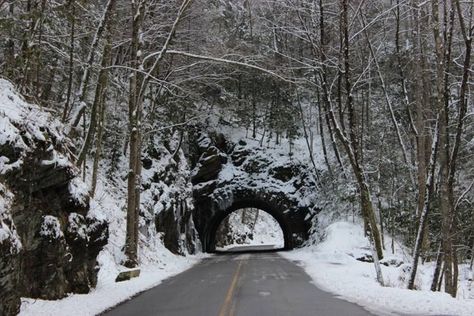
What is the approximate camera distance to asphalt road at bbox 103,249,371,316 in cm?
747

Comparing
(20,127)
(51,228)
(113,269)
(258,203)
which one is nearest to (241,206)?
(258,203)

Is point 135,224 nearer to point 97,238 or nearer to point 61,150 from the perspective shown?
point 97,238

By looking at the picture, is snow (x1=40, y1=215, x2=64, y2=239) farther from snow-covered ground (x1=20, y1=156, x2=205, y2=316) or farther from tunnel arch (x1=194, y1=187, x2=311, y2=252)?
tunnel arch (x1=194, y1=187, x2=311, y2=252)

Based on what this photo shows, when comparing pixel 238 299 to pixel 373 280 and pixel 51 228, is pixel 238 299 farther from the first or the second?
pixel 373 280

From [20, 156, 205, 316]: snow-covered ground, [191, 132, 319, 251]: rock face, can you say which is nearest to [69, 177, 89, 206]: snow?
[20, 156, 205, 316]: snow-covered ground

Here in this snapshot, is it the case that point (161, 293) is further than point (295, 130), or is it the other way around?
point (295, 130)

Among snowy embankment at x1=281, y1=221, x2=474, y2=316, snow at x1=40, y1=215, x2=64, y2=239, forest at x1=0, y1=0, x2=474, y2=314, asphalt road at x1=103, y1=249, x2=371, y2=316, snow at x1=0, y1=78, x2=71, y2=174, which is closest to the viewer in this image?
snow at x1=0, y1=78, x2=71, y2=174

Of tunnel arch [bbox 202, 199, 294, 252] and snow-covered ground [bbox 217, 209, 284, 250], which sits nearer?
tunnel arch [bbox 202, 199, 294, 252]

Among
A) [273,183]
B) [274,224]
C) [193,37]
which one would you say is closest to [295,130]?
[273,183]

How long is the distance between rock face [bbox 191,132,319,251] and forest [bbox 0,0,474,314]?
61.6 inches

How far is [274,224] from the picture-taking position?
7306 cm

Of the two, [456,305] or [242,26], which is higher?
[242,26]

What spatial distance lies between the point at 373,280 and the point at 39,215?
8.92 meters

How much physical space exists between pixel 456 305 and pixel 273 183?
79.1ft
